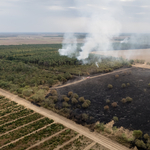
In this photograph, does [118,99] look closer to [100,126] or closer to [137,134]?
[100,126]

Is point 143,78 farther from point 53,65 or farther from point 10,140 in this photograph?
point 10,140

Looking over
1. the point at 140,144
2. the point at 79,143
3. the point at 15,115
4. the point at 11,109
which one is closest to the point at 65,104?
the point at 15,115

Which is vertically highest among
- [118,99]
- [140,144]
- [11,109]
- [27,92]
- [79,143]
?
[27,92]

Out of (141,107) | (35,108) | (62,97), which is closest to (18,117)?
(35,108)

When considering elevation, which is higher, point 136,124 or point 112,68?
point 112,68

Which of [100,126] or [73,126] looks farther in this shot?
[73,126]

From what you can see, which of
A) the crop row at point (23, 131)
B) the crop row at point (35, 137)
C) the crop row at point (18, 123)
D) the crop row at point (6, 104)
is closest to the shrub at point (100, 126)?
the crop row at point (35, 137)

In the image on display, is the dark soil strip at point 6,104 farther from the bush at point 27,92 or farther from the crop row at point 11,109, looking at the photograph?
the bush at point 27,92
